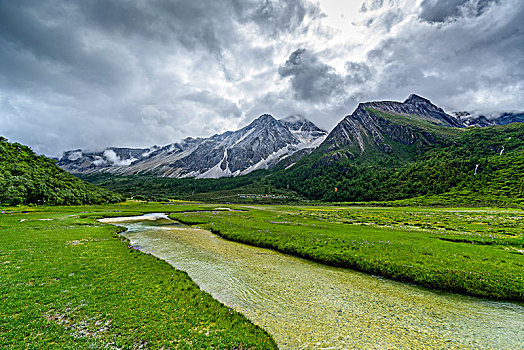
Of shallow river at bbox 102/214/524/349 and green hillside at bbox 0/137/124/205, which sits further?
green hillside at bbox 0/137/124/205

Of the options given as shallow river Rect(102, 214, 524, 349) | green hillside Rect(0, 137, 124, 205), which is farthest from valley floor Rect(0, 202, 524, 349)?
green hillside Rect(0, 137, 124, 205)

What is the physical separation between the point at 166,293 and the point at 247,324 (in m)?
6.65

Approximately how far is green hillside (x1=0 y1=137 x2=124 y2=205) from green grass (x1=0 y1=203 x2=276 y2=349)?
7802cm

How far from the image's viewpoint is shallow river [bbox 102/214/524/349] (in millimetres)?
11648

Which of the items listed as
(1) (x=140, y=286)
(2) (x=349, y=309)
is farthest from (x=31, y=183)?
(2) (x=349, y=309)

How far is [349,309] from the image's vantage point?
14734 mm

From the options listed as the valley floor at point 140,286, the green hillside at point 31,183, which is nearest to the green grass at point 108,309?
the valley floor at point 140,286

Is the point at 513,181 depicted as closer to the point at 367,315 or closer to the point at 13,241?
the point at 367,315

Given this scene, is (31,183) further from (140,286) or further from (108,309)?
(108,309)

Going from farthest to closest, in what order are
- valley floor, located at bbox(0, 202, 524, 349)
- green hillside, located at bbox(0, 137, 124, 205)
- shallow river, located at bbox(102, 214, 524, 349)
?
green hillside, located at bbox(0, 137, 124, 205) < shallow river, located at bbox(102, 214, 524, 349) < valley floor, located at bbox(0, 202, 524, 349)

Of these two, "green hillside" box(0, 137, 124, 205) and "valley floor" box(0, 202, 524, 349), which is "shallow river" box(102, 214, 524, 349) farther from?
"green hillside" box(0, 137, 124, 205)

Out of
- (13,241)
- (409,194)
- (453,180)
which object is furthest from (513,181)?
(13,241)

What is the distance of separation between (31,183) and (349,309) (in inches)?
4429

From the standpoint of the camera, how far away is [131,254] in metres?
24.4
